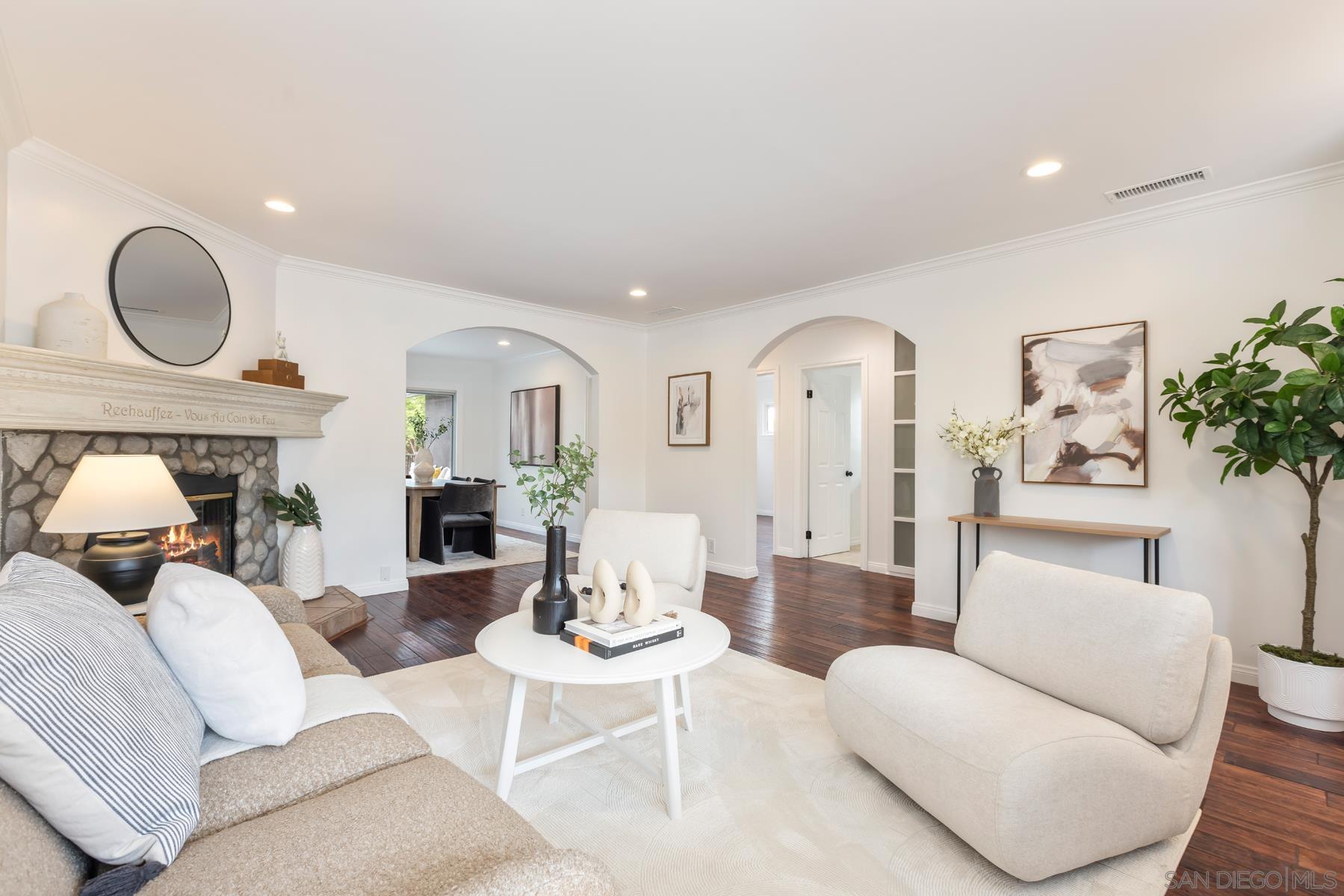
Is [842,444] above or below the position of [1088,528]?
above

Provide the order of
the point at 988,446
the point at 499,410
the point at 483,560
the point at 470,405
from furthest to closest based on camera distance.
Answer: the point at 499,410, the point at 470,405, the point at 483,560, the point at 988,446

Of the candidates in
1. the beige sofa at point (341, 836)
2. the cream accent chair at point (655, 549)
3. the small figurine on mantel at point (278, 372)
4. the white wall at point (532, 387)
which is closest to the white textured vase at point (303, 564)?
the small figurine on mantel at point (278, 372)

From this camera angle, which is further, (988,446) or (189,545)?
(988,446)

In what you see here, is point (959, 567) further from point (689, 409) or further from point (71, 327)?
point (71, 327)

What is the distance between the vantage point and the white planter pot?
8.20 ft

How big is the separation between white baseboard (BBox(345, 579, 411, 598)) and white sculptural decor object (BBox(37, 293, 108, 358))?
226cm

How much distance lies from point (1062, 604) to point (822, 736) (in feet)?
3.34

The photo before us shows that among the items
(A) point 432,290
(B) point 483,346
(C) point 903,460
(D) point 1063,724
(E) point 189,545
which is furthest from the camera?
(B) point 483,346

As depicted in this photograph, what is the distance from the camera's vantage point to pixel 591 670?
180 cm

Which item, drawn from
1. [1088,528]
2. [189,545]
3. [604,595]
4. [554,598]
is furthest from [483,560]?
[1088,528]

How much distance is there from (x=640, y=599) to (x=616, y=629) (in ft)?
0.45

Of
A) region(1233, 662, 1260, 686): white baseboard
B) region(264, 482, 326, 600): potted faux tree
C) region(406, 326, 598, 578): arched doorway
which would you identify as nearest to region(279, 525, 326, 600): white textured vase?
region(264, 482, 326, 600): potted faux tree

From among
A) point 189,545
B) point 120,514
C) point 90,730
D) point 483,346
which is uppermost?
point 483,346

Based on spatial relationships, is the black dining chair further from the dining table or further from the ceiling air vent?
the ceiling air vent
